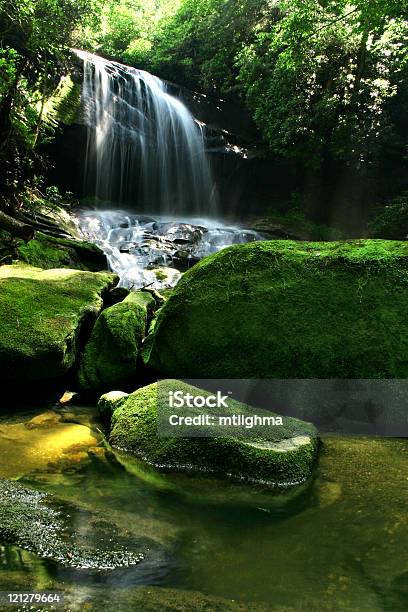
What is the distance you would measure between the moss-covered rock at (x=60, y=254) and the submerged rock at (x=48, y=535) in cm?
565

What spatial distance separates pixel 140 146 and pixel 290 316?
1335 cm

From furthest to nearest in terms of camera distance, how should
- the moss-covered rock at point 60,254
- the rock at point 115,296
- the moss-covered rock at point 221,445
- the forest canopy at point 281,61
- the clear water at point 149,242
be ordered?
the forest canopy at point 281,61 < the clear water at point 149,242 < the moss-covered rock at point 60,254 < the rock at point 115,296 < the moss-covered rock at point 221,445

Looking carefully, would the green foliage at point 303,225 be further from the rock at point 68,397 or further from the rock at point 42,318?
the rock at point 68,397

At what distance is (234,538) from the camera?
2521mm

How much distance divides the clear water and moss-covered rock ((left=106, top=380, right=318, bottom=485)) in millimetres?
6350

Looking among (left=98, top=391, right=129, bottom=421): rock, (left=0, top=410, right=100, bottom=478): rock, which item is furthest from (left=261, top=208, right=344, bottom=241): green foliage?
(left=0, top=410, right=100, bottom=478): rock

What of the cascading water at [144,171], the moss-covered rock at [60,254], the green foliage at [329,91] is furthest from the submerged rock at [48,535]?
the green foliage at [329,91]

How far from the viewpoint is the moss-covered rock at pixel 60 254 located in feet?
26.5

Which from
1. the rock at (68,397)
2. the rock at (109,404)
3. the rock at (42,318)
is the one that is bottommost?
the rock at (68,397)

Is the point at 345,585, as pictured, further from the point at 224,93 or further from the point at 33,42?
the point at 224,93

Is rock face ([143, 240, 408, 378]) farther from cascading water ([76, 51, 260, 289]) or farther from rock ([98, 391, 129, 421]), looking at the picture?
cascading water ([76, 51, 260, 289])

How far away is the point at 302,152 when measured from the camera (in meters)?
17.3

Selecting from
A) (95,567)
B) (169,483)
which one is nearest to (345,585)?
(95,567)

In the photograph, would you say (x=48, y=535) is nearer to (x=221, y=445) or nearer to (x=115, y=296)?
(x=221, y=445)
